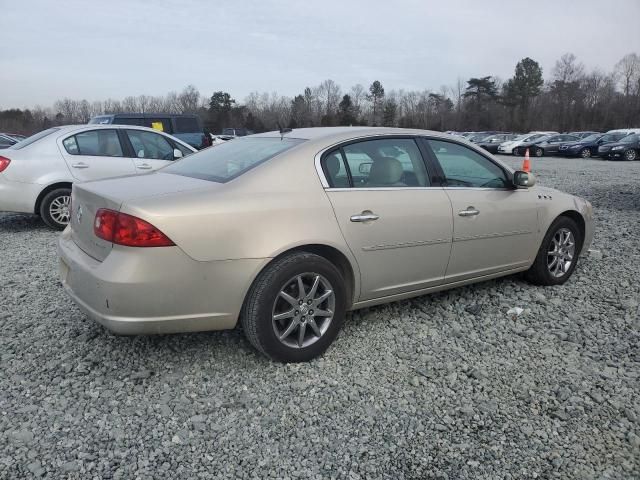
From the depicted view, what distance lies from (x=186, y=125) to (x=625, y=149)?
21.2 meters

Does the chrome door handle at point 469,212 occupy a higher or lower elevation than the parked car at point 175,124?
lower

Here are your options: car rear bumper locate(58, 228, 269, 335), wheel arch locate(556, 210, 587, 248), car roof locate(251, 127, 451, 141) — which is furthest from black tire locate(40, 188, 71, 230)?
wheel arch locate(556, 210, 587, 248)

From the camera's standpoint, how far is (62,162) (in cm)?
716

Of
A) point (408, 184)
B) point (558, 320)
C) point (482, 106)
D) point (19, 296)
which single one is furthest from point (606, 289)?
point (482, 106)

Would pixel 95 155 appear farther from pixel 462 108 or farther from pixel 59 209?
pixel 462 108

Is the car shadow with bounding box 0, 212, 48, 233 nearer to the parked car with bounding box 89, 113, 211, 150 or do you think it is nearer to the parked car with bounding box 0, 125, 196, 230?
the parked car with bounding box 0, 125, 196, 230

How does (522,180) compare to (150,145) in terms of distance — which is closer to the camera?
(522,180)

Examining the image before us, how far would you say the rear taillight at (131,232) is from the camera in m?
2.76

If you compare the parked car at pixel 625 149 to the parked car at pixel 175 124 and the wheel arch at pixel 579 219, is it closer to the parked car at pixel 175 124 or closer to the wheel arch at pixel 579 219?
the parked car at pixel 175 124

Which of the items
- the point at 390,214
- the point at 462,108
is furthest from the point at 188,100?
the point at 390,214

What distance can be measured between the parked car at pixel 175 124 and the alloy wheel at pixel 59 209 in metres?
7.06

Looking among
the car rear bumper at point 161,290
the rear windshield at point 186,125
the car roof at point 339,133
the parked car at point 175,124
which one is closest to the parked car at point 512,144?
the parked car at point 175,124

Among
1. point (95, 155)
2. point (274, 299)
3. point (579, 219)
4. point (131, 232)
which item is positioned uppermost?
point (95, 155)

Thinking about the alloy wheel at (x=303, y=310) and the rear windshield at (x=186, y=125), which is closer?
the alloy wheel at (x=303, y=310)
